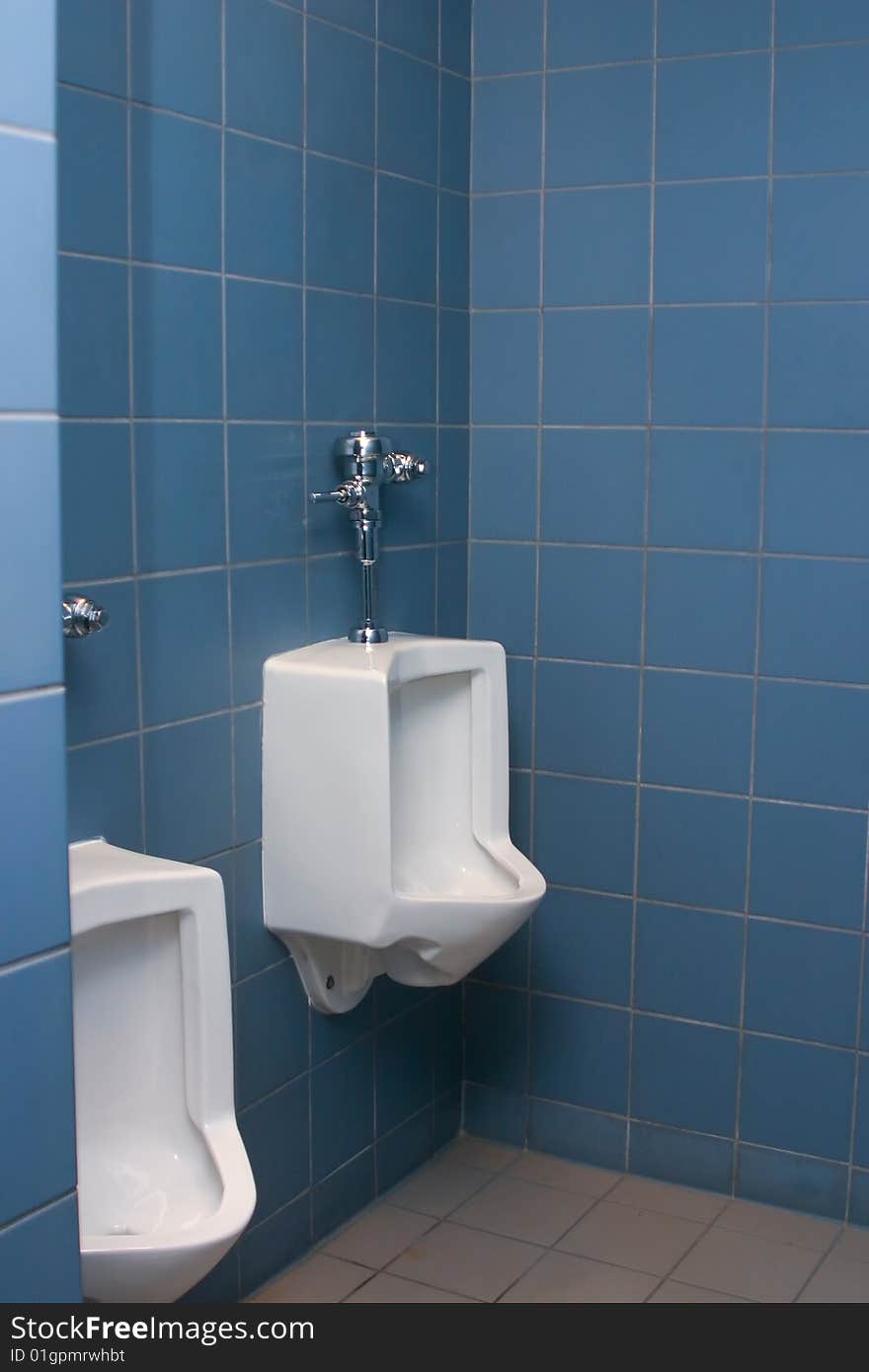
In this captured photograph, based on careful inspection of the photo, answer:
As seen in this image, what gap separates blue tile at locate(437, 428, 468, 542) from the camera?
2.59 meters

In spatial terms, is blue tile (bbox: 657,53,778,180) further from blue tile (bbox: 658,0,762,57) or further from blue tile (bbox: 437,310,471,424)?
blue tile (bbox: 437,310,471,424)

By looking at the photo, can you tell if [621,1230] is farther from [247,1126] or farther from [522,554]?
[522,554]

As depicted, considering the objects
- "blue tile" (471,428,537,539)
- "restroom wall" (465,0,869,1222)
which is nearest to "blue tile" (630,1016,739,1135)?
"restroom wall" (465,0,869,1222)

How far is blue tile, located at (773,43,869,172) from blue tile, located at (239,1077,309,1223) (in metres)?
1.57

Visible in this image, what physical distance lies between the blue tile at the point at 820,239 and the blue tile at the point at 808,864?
2.62 ft

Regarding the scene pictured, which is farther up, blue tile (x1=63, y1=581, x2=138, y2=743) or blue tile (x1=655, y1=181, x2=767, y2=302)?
blue tile (x1=655, y1=181, x2=767, y2=302)

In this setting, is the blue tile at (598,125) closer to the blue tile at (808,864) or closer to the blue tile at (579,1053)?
the blue tile at (808,864)

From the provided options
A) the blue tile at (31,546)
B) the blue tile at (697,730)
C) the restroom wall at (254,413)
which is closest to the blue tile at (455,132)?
the restroom wall at (254,413)

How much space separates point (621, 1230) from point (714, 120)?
173 centimetres

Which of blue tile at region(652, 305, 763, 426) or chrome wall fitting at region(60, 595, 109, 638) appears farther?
blue tile at region(652, 305, 763, 426)

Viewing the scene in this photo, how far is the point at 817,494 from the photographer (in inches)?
93.9

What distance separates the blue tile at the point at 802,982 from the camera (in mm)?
2461

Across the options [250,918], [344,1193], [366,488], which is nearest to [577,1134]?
[344,1193]
